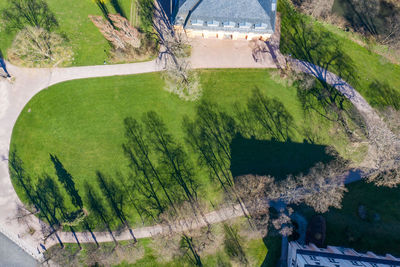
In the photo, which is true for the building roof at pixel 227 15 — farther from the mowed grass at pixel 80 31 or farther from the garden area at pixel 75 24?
the mowed grass at pixel 80 31

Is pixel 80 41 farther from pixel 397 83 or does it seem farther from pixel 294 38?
pixel 397 83

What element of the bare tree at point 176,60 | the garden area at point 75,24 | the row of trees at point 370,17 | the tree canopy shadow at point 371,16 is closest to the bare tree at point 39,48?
the garden area at point 75,24

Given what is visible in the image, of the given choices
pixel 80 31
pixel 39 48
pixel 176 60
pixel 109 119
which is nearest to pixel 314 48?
pixel 176 60

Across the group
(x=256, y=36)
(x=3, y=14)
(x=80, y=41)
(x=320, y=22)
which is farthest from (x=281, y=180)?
(x=3, y=14)

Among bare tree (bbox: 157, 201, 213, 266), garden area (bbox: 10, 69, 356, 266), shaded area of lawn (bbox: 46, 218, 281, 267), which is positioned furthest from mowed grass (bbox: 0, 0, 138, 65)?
shaded area of lawn (bbox: 46, 218, 281, 267)

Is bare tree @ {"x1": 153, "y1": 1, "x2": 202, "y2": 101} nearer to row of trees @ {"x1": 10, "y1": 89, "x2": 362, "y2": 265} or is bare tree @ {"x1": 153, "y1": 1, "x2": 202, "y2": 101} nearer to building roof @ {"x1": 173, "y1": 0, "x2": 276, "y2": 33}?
row of trees @ {"x1": 10, "y1": 89, "x2": 362, "y2": 265}
